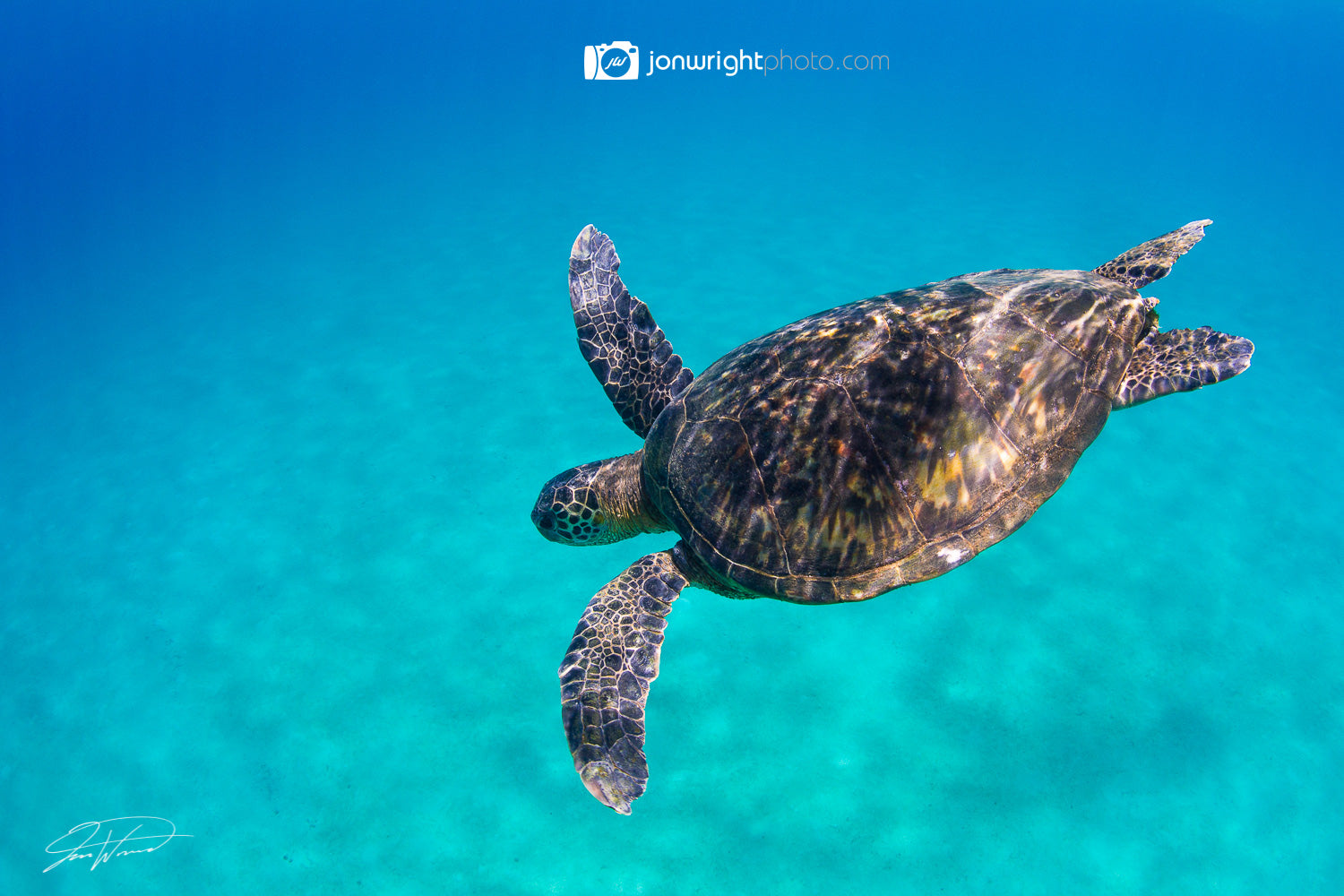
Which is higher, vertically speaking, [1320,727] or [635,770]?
[635,770]

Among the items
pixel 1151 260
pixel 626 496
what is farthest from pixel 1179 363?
pixel 626 496

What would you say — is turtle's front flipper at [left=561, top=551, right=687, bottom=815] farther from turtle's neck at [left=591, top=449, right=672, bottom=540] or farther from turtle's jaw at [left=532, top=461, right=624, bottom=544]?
turtle's jaw at [left=532, top=461, right=624, bottom=544]

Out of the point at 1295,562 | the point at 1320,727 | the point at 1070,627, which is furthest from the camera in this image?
the point at 1295,562

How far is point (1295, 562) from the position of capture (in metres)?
6.93

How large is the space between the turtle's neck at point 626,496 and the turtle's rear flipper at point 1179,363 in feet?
8.26

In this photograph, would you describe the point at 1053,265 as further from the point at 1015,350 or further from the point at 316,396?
the point at 316,396

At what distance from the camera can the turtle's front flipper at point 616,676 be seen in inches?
116

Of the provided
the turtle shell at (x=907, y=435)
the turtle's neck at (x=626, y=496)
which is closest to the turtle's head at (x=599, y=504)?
the turtle's neck at (x=626, y=496)

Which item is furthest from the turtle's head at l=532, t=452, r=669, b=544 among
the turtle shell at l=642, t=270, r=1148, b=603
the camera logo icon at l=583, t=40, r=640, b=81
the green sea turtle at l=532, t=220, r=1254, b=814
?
the camera logo icon at l=583, t=40, r=640, b=81

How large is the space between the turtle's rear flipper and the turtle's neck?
2.52 m

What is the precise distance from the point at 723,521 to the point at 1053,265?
1206 centimetres

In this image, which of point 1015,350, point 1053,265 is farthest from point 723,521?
point 1053,265
